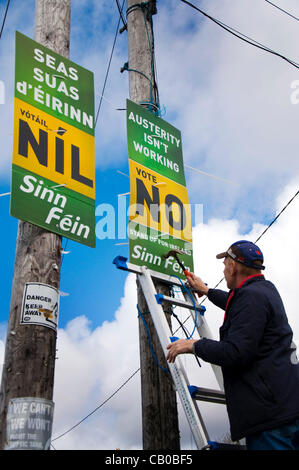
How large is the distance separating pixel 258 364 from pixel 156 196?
2.44m

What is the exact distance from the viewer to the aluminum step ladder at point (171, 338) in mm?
3289

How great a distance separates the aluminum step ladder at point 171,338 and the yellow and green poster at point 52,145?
62 centimetres

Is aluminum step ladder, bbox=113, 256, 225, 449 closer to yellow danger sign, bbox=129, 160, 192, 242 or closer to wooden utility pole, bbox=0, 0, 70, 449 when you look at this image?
yellow danger sign, bbox=129, 160, 192, 242

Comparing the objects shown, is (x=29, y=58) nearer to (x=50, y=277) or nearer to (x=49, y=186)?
(x=49, y=186)

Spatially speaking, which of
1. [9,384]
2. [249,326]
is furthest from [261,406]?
[9,384]

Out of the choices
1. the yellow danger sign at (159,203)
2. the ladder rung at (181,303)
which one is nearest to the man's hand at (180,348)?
the ladder rung at (181,303)

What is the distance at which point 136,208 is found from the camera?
4.61m

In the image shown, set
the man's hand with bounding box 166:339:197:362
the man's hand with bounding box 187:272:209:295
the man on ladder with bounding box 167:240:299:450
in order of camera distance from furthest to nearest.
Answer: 1. the man's hand with bounding box 187:272:209:295
2. the man's hand with bounding box 166:339:197:362
3. the man on ladder with bounding box 167:240:299:450

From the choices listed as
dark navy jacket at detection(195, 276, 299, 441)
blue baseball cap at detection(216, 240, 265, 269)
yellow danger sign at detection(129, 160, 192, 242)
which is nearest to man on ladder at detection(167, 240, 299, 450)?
dark navy jacket at detection(195, 276, 299, 441)

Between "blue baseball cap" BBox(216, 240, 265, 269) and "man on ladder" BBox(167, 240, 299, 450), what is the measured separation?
172 millimetres

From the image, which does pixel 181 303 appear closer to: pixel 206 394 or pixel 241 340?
pixel 206 394

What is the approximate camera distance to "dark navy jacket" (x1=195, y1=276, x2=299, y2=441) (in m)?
2.65

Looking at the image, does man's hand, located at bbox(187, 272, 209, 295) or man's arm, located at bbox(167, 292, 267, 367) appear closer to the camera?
man's arm, located at bbox(167, 292, 267, 367)

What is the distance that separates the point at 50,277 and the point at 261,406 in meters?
1.63
